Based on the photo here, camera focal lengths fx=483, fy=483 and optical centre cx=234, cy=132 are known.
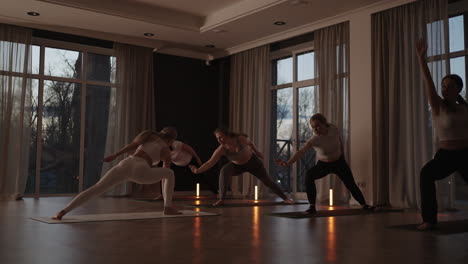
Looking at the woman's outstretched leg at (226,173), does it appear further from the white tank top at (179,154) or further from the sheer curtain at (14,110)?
the sheer curtain at (14,110)

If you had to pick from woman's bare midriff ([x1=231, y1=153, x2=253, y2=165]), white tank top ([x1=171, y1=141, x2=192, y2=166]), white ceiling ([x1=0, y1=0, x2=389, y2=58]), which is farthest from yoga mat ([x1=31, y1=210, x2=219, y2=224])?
white ceiling ([x1=0, y1=0, x2=389, y2=58])

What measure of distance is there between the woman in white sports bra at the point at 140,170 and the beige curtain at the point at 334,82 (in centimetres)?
300

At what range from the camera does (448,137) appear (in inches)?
139

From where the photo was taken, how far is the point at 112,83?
27.9 ft

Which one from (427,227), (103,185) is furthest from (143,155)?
(427,227)

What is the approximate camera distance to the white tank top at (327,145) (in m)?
5.31

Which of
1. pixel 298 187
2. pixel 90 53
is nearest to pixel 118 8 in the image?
pixel 90 53

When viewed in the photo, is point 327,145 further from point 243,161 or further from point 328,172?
point 243,161

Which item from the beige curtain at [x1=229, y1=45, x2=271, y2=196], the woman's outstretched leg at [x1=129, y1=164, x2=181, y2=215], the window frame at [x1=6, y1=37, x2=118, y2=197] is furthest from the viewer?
the beige curtain at [x1=229, y1=45, x2=271, y2=196]

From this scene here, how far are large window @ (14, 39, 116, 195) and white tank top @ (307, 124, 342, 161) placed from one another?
4.45 meters

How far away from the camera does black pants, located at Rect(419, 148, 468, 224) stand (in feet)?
11.5

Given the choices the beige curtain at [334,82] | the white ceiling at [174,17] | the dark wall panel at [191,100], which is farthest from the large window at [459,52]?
the dark wall panel at [191,100]

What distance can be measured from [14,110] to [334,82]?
16.0ft

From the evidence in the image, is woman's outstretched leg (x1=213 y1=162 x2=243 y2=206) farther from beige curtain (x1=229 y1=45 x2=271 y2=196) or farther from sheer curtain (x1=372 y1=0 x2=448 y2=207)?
beige curtain (x1=229 y1=45 x2=271 y2=196)
